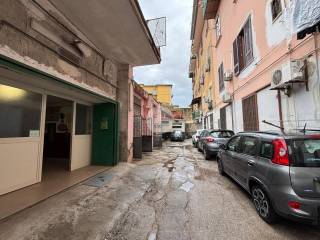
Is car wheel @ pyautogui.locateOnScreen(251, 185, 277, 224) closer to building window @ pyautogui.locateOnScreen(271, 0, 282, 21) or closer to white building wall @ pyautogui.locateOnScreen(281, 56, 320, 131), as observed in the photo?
white building wall @ pyautogui.locateOnScreen(281, 56, 320, 131)

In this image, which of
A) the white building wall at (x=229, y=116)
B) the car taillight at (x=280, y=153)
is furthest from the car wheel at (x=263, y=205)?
the white building wall at (x=229, y=116)

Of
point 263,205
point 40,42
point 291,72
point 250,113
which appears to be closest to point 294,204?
point 263,205

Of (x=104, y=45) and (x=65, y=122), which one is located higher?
(x=104, y=45)

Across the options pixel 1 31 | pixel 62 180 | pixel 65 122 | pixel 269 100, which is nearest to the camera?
pixel 1 31

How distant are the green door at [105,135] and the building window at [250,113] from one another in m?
5.43

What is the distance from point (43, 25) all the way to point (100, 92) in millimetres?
2665

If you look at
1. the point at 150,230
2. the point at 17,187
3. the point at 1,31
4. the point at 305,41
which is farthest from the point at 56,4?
the point at 305,41

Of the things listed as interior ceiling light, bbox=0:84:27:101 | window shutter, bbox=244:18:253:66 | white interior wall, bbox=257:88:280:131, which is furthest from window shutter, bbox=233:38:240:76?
interior ceiling light, bbox=0:84:27:101

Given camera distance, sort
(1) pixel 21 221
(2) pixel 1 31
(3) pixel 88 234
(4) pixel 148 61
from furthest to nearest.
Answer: (4) pixel 148 61
(2) pixel 1 31
(1) pixel 21 221
(3) pixel 88 234

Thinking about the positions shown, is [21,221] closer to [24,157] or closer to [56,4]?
[24,157]

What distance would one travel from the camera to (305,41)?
169 inches

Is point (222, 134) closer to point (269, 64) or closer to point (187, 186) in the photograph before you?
point (269, 64)

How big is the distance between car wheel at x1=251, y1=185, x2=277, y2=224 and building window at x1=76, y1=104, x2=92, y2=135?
581cm

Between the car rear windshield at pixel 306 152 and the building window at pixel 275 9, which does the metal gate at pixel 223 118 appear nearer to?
the building window at pixel 275 9
